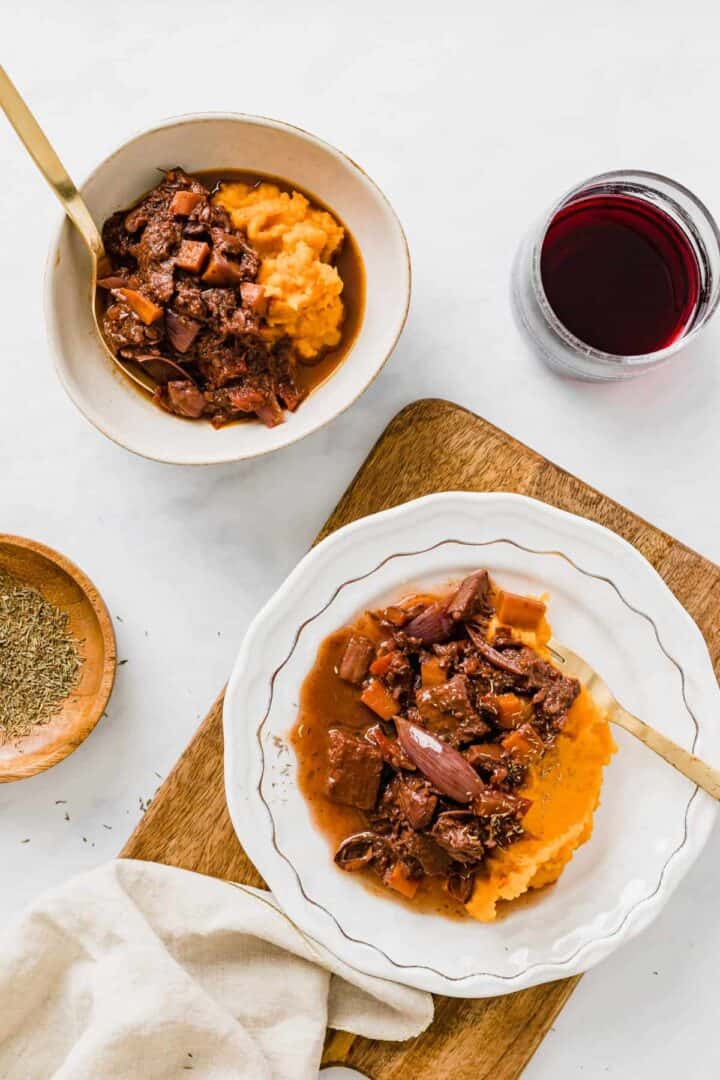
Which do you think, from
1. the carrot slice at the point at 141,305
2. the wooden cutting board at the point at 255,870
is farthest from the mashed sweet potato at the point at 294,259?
the wooden cutting board at the point at 255,870

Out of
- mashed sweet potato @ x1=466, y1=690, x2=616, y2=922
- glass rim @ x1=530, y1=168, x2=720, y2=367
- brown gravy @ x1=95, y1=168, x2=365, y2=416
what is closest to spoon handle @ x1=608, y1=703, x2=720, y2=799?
mashed sweet potato @ x1=466, y1=690, x2=616, y2=922

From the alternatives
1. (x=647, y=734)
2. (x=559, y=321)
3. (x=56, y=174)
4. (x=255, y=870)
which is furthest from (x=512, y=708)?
(x=56, y=174)

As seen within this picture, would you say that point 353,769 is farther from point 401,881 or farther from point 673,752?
point 673,752

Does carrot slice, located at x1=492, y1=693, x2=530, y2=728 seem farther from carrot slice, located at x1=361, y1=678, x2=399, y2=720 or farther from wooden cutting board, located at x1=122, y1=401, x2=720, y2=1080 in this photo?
wooden cutting board, located at x1=122, y1=401, x2=720, y2=1080

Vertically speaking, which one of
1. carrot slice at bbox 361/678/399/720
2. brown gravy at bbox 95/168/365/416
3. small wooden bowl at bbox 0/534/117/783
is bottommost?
carrot slice at bbox 361/678/399/720

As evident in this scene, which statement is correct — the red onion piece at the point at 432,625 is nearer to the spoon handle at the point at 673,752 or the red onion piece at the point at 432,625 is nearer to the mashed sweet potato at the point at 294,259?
the spoon handle at the point at 673,752

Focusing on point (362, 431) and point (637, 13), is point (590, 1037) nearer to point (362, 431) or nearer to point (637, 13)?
point (362, 431)
